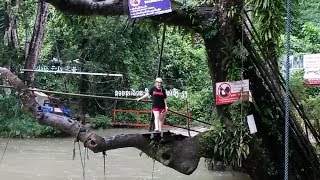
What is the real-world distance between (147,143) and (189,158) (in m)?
0.77

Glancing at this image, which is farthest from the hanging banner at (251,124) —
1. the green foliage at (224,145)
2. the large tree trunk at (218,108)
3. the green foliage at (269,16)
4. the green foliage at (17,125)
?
the green foliage at (17,125)

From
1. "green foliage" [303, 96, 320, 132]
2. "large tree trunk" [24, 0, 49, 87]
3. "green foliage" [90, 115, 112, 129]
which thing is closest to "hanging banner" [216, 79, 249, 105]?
"green foliage" [303, 96, 320, 132]

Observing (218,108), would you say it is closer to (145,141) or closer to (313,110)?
(145,141)

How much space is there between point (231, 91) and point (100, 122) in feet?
46.9

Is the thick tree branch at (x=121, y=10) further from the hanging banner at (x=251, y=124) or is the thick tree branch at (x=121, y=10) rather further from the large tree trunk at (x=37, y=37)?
the large tree trunk at (x=37, y=37)

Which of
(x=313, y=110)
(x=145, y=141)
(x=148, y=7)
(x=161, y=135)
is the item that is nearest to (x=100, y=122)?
(x=313, y=110)

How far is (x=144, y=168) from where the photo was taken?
43.8ft

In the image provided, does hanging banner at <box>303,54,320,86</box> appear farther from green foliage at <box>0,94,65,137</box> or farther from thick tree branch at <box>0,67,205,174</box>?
green foliage at <box>0,94,65,137</box>

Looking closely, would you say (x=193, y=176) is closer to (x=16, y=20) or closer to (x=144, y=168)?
(x=144, y=168)

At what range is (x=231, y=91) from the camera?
7996 millimetres

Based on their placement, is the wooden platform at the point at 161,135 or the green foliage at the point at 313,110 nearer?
the wooden platform at the point at 161,135

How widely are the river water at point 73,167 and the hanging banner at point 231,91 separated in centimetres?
415

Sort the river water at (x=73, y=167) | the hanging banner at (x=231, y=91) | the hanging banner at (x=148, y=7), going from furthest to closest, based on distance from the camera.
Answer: the river water at (x=73, y=167) → the hanging banner at (x=231, y=91) → the hanging banner at (x=148, y=7)

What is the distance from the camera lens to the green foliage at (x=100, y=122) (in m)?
21.6
